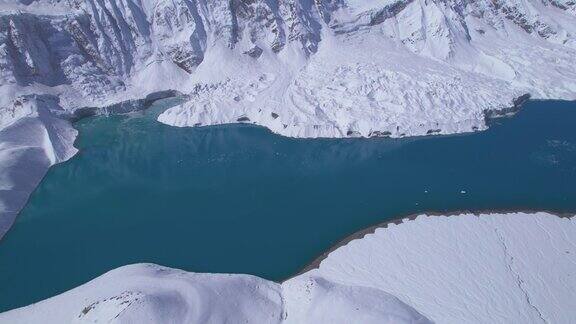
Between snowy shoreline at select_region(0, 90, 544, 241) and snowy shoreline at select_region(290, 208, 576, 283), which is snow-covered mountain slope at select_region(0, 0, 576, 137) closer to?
snowy shoreline at select_region(0, 90, 544, 241)

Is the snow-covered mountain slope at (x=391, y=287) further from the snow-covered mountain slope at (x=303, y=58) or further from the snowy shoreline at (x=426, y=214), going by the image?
the snow-covered mountain slope at (x=303, y=58)

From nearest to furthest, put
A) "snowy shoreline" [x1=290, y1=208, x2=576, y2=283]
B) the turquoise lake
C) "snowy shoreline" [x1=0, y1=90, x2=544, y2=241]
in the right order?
the turquoise lake, "snowy shoreline" [x1=290, y1=208, x2=576, y2=283], "snowy shoreline" [x1=0, y1=90, x2=544, y2=241]

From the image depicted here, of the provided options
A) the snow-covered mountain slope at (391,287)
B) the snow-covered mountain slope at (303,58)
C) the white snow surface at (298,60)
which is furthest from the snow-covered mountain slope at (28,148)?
the snow-covered mountain slope at (391,287)

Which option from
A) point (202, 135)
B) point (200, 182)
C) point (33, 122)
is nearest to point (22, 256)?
point (200, 182)

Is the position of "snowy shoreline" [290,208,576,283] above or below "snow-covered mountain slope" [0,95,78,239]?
below

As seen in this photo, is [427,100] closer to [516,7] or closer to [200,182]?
[200,182]

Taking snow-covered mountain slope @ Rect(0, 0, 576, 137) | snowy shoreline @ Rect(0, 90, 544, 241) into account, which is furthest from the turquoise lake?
snow-covered mountain slope @ Rect(0, 0, 576, 137)
